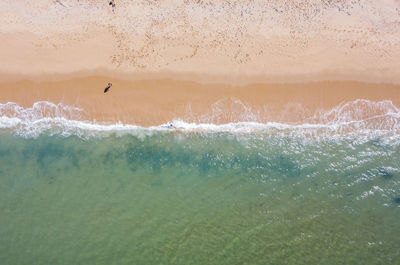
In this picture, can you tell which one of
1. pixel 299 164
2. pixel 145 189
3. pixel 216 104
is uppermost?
pixel 216 104

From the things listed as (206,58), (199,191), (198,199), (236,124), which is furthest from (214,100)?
(198,199)

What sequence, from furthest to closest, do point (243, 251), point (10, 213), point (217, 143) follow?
1. point (217, 143)
2. point (10, 213)
3. point (243, 251)

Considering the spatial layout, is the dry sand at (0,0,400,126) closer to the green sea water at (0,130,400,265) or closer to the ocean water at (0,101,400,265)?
the ocean water at (0,101,400,265)

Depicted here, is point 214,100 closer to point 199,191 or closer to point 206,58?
point 206,58

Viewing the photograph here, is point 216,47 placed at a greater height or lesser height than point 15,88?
greater

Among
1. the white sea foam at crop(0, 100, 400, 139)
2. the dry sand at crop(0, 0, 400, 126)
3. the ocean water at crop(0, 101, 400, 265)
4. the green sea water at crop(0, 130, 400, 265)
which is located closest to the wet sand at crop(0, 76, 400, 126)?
the dry sand at crop(0, 0, 400, 126)

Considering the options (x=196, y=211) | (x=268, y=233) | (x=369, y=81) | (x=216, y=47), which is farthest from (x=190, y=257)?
(x=369, y=81)

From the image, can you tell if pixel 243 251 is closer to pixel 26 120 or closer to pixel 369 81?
pixel 369 81

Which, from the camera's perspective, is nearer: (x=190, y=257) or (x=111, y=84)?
(x=190, y=257)
